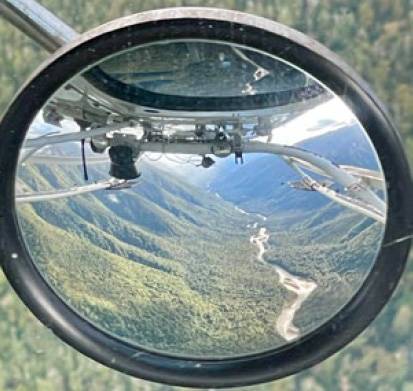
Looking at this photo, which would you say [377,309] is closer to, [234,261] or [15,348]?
[234,261]

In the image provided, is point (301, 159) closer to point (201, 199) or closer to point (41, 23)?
point (201, 199)

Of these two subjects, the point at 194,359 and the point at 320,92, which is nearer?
the point at 320,92

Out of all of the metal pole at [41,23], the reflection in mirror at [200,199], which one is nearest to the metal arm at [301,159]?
the reflection in mirror at [200,199]

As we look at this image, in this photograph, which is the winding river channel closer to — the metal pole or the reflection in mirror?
the reflection in mirror

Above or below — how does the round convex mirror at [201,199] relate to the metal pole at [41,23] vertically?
below

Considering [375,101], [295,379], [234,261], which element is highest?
[375,101]

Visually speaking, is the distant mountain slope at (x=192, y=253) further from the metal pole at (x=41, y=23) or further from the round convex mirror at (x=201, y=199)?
the metal pole at (x=41, y=23)

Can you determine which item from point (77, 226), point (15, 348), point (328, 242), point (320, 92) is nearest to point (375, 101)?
point (320, 92)
